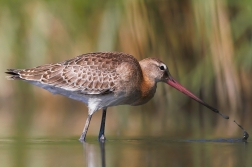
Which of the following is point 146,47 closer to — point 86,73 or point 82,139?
point 86,73

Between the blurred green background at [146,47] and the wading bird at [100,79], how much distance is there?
1267 millimetres

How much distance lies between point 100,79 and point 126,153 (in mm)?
2188

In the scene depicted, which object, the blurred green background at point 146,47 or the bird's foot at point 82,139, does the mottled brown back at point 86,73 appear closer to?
the bird's foot at point 82,139

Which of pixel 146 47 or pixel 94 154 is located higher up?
pixel 146 47

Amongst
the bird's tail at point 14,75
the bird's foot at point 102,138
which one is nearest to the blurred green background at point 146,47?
the bird's tail at point 14,75

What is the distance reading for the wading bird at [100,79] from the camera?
11008mm

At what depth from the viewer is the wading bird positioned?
11.0 meters

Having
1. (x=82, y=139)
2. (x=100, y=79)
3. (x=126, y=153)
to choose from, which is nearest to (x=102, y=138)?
(x=82, y=139)

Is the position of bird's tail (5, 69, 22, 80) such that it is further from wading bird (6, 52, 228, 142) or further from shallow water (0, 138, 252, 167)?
shallow water (0, 138, 252, 167)

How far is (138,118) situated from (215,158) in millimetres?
5270

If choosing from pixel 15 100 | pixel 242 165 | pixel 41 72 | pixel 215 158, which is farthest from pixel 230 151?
pixel 15 100

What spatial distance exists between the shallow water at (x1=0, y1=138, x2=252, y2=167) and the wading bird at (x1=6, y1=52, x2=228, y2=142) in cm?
65

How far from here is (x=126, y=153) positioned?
9.11 m

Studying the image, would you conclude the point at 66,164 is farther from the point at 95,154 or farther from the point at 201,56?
the point at 201,56
